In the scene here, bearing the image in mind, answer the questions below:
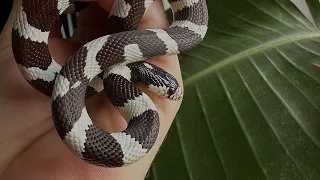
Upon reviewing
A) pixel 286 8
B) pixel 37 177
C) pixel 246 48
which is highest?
pixel 286 8

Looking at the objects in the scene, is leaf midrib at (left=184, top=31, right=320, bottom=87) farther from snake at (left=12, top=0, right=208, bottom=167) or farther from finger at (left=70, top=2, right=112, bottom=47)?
finger at (left=70, top=2, right=112, bottom=47)

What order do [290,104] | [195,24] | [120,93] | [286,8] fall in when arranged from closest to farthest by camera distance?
[120,93] < [195,24] < [290,104] < [286,8]

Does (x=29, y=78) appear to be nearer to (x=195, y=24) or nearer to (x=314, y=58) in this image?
(x=195, y=24)

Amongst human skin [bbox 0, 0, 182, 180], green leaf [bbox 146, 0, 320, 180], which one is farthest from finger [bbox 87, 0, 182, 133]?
green leaf [bbox 146, 0, 320, 180]

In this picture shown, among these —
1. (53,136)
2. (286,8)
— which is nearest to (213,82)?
(286,8)

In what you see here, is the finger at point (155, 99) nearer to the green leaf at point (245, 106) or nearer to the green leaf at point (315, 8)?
the green leaf at point (245, 106)

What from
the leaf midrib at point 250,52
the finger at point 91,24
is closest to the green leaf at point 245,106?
the leaf midrib at point 250,52

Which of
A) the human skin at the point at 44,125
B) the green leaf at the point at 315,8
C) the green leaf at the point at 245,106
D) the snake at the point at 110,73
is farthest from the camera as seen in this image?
the green leaf at the point at 315,8
